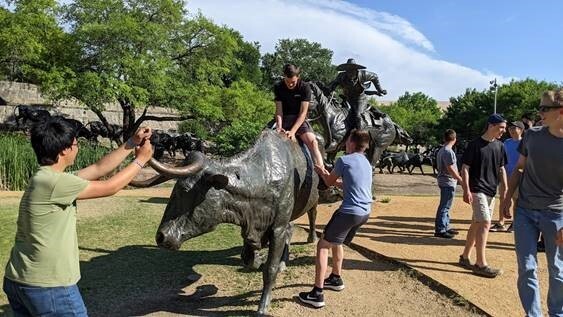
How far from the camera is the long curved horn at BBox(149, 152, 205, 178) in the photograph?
11.9 ft

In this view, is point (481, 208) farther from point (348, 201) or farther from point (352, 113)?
point (352, 113)

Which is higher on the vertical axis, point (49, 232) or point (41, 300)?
point (49, 232)

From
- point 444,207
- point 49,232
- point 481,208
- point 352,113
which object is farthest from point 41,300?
point 352,113

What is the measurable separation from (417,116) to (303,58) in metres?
16.9

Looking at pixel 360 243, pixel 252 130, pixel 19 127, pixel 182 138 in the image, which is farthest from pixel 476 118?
pixel 360 243

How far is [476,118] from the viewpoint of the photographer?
5222cm

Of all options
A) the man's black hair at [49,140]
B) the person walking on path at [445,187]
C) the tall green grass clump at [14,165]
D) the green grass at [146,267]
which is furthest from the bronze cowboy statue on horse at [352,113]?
the tall green grass clump at [14,165]

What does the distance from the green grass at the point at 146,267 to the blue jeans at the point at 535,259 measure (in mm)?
2482

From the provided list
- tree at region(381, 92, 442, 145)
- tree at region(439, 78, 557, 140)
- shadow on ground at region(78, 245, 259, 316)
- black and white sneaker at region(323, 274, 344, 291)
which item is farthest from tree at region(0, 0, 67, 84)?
tree at region(439, 78, 557, 140)

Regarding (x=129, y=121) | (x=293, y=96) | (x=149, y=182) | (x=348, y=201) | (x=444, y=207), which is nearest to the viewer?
(x=149, y=182)

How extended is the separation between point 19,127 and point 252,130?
15.1 meters

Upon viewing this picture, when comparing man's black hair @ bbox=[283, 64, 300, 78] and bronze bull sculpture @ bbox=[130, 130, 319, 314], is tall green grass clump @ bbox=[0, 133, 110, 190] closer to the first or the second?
man's black hair @ bbox=[283, 64, 300, 78]

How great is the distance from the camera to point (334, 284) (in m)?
5.48

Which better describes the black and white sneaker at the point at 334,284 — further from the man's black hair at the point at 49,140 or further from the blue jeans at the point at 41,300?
the man's black hair at the point at 49,140
